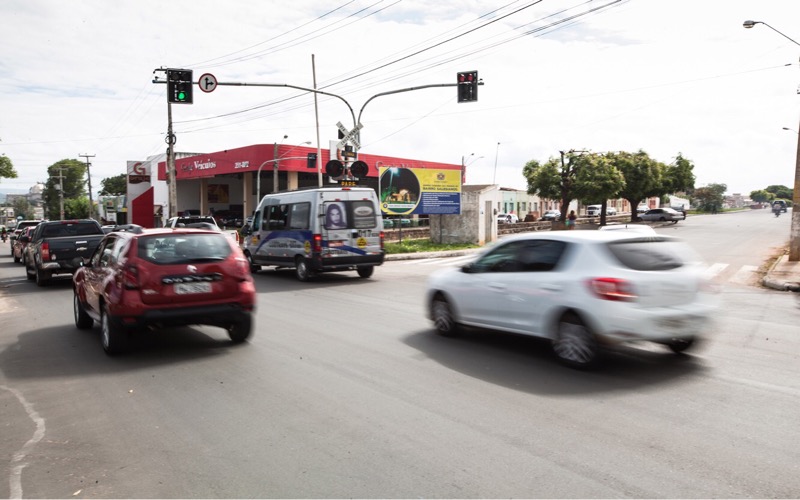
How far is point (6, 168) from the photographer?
39750mm

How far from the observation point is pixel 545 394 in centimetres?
574

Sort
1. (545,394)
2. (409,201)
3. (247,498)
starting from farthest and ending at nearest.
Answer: (409,201)
(545,394)
(247,498)

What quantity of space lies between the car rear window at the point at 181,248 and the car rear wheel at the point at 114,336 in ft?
2.87

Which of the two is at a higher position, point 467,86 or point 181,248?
point 467,86

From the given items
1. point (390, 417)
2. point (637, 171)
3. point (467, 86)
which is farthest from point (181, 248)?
point (637, 171)

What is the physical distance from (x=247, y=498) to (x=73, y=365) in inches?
182

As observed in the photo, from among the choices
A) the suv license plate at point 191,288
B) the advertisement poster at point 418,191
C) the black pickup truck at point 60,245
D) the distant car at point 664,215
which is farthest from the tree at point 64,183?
the suv license plate at point 191,288

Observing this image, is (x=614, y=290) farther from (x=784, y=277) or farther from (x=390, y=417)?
(x=784, y=277)

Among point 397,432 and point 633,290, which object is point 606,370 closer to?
point 633,290

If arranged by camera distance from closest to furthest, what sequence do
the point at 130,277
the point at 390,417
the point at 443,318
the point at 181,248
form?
the point at 390,417, the point at 130,277, the point at 181,248, the point at 443,318

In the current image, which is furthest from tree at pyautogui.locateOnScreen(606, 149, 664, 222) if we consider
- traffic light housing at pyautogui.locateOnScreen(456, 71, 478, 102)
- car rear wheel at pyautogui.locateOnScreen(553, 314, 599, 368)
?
car rear wheel at pyautogui.locateOnScreen(553, 314, 599, 368)

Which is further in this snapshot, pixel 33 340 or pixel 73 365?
pixel 33 340

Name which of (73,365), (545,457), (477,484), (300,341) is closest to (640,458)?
(545,457)

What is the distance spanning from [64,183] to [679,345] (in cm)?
13471
